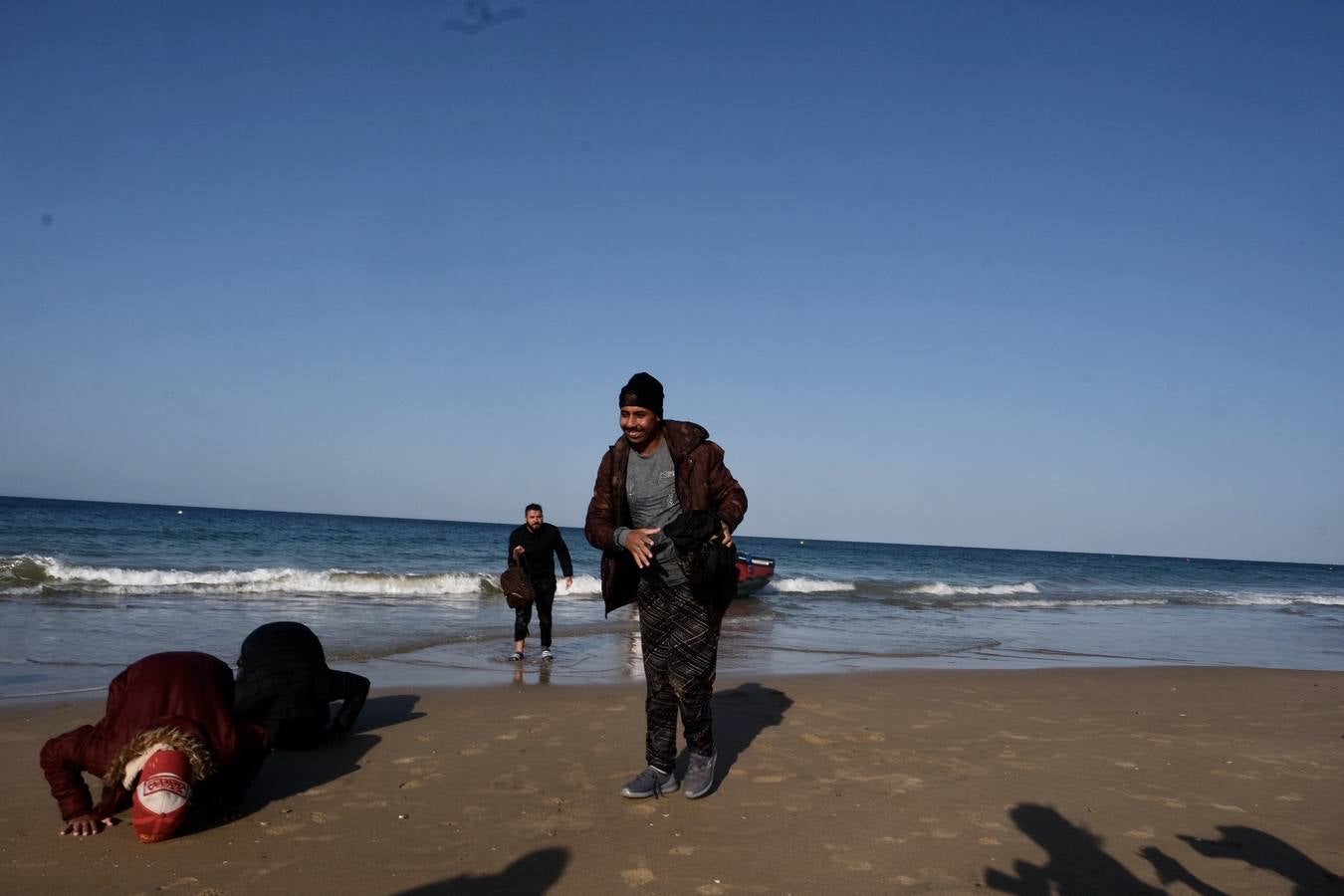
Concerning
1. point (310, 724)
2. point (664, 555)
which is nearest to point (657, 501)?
point (664, 555)

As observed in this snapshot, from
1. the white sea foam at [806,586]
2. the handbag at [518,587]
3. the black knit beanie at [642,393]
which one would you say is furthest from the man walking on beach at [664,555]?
the white sea foam at [806,586]

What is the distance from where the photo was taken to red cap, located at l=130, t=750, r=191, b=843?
3592 millimetres

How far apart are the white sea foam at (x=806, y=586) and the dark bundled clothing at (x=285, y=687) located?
1998 centimetres

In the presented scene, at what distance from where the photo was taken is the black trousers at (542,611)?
9.22 m

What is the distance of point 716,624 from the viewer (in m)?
4.52

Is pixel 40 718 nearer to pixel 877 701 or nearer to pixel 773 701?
pixel 773 701

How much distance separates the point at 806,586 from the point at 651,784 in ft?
73.6

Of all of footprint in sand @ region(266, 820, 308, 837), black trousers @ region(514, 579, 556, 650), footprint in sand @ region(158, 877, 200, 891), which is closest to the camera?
footprint in sand @ region(158, 877, 200, 891)

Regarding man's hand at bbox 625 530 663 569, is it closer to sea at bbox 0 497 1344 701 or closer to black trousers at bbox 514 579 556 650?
sea at bbox 0 497 1344 701

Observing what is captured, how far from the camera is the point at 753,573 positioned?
20797 millimetres

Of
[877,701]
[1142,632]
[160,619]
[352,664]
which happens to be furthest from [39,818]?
[1142,632]

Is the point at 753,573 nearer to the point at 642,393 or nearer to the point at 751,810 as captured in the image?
the point at 751,810

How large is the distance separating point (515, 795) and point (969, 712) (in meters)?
4.02

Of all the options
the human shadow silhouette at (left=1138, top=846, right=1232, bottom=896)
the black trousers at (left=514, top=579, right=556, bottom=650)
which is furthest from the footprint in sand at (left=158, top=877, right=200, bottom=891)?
the black trousers at (left=514, top=579, right=556, bottom=650)
